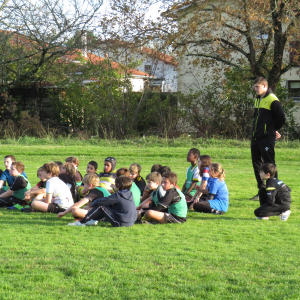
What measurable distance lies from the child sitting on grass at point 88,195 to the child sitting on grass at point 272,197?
2532mm

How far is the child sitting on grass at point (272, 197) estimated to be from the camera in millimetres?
7316

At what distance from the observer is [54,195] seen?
7.95m

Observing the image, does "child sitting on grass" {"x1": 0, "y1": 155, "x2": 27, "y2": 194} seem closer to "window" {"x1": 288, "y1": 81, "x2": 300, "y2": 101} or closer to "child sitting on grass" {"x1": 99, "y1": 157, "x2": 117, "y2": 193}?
"child sitting on grass" {"x1": 99, "y1": 157, "x2": 117, "y2": 193}

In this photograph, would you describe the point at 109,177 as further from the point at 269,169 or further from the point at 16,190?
the point at 269,169

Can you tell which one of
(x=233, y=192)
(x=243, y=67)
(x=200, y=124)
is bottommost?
(x=233, y=192)

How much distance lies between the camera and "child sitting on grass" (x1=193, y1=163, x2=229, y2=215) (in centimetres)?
801

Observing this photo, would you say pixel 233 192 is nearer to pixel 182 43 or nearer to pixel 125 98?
pixel 182 43

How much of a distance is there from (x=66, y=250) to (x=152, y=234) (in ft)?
4.71

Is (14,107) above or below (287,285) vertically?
above

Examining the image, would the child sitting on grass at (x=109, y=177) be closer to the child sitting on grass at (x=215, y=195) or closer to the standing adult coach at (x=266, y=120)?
the child sitting on grass at (x=215, y=195)

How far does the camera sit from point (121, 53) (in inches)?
994

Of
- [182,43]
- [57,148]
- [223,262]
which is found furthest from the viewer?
[182,43]

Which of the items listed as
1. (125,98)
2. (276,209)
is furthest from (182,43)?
(276,209)

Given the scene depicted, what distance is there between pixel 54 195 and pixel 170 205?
2093 millimetres
